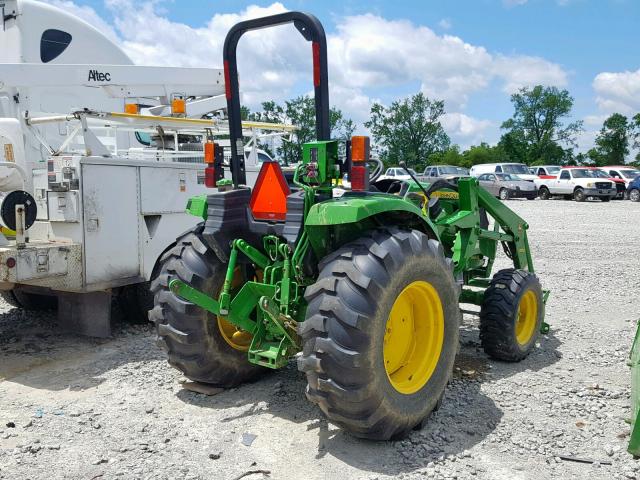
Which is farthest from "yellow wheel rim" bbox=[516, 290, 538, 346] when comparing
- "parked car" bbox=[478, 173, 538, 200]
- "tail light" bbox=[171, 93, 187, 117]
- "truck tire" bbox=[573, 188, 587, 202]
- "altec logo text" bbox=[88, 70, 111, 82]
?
"truck tire" bbox=[573, 188, 587, 202]

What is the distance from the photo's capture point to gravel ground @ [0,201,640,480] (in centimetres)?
357

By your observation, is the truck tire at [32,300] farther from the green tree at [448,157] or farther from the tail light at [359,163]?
the green tree at [448,157]

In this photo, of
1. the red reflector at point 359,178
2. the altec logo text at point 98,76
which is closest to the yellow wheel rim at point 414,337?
the red reflector at point 359,178

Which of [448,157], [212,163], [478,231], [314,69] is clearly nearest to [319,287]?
[314,69]

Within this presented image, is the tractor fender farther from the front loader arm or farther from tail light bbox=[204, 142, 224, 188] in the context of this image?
the front loader arm

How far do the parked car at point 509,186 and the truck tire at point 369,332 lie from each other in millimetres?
25967

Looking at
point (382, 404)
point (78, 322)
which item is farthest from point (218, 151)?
point (78, 322)

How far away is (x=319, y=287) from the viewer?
140 inches

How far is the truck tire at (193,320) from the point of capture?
14.3ft

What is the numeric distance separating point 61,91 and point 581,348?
6.59 m

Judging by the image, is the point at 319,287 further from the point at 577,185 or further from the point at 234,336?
the point at 577,185

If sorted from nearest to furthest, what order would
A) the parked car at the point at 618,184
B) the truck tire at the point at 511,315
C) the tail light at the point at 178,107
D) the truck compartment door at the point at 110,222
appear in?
the truck tire at the point at 511,315
the truck compartment door at the point at 110,222
the tail light at the point at 178,107
the parked car at the point at 618,184

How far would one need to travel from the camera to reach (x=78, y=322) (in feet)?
20.5

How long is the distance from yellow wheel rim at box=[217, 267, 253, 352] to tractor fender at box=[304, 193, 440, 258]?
0.92 m
